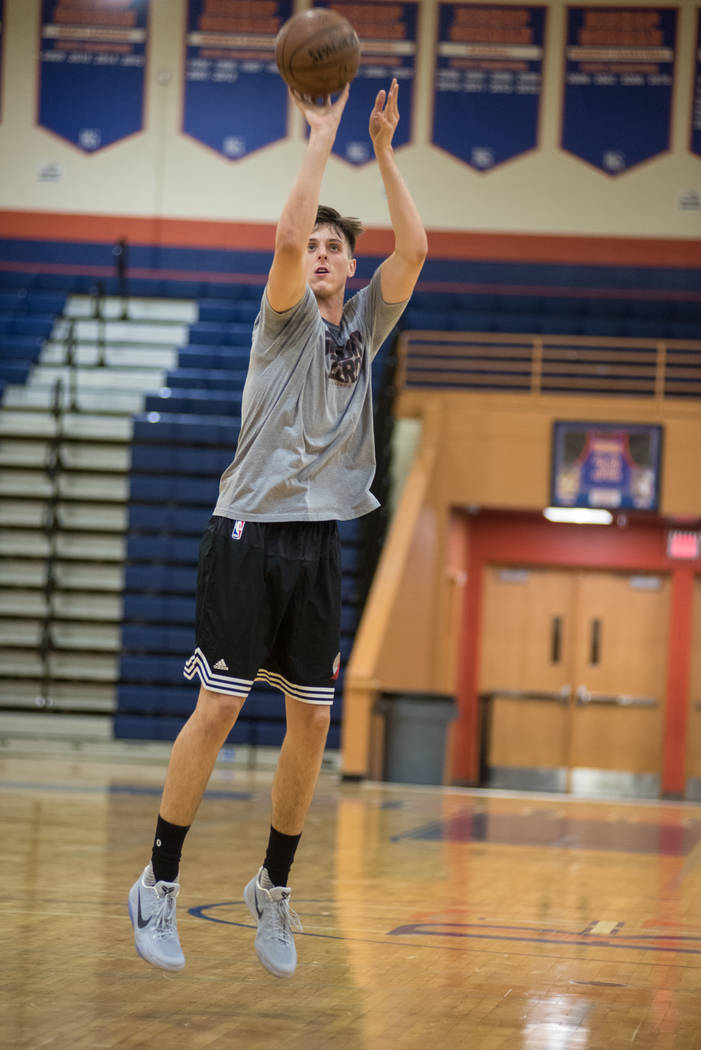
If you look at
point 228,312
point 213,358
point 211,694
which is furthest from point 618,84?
point 211,694

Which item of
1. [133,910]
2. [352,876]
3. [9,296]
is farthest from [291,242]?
[9,296]

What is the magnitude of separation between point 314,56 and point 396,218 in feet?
1.21

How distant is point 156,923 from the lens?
2.73 meters

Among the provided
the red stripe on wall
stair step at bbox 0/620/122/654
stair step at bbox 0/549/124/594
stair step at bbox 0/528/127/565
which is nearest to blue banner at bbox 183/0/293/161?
the red stripe on wall

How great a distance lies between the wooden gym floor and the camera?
246 cm

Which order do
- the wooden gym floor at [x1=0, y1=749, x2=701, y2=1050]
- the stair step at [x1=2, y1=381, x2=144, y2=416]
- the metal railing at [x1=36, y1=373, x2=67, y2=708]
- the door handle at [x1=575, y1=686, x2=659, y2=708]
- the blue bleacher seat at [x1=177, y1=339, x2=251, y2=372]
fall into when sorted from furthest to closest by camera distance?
the door handle at [x1=575, y1=686, x2=659, y2=708], the blue bleacher seat at [x1=177, y1=339, x2=251, y2=372], the stair step at [x1=2, y1=381, x2=144, y2=416], the metal railing at [x1=36, y1=373, x2=67, y2=708], the wooden gym floor at [x1=0, y1=749, x2=701, y2=1050]

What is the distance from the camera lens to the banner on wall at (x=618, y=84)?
1402cm

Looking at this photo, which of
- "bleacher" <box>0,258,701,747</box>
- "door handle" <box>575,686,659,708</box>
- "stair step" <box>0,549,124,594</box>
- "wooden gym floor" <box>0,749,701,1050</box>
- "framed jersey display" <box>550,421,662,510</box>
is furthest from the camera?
"door handle" <box>575,686,659,708</box>

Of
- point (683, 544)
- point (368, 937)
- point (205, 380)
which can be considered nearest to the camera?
point (368, 937)

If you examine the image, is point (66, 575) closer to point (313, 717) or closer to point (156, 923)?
point (313, 717)

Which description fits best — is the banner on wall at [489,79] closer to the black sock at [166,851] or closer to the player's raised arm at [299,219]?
the player's raised arm at [299,219]

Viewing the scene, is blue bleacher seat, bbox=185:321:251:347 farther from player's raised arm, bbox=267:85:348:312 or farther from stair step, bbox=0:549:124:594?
player's raised arm, bbox=267:85:348:312

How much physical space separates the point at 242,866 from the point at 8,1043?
8.01 ft

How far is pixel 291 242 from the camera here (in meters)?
2.69
